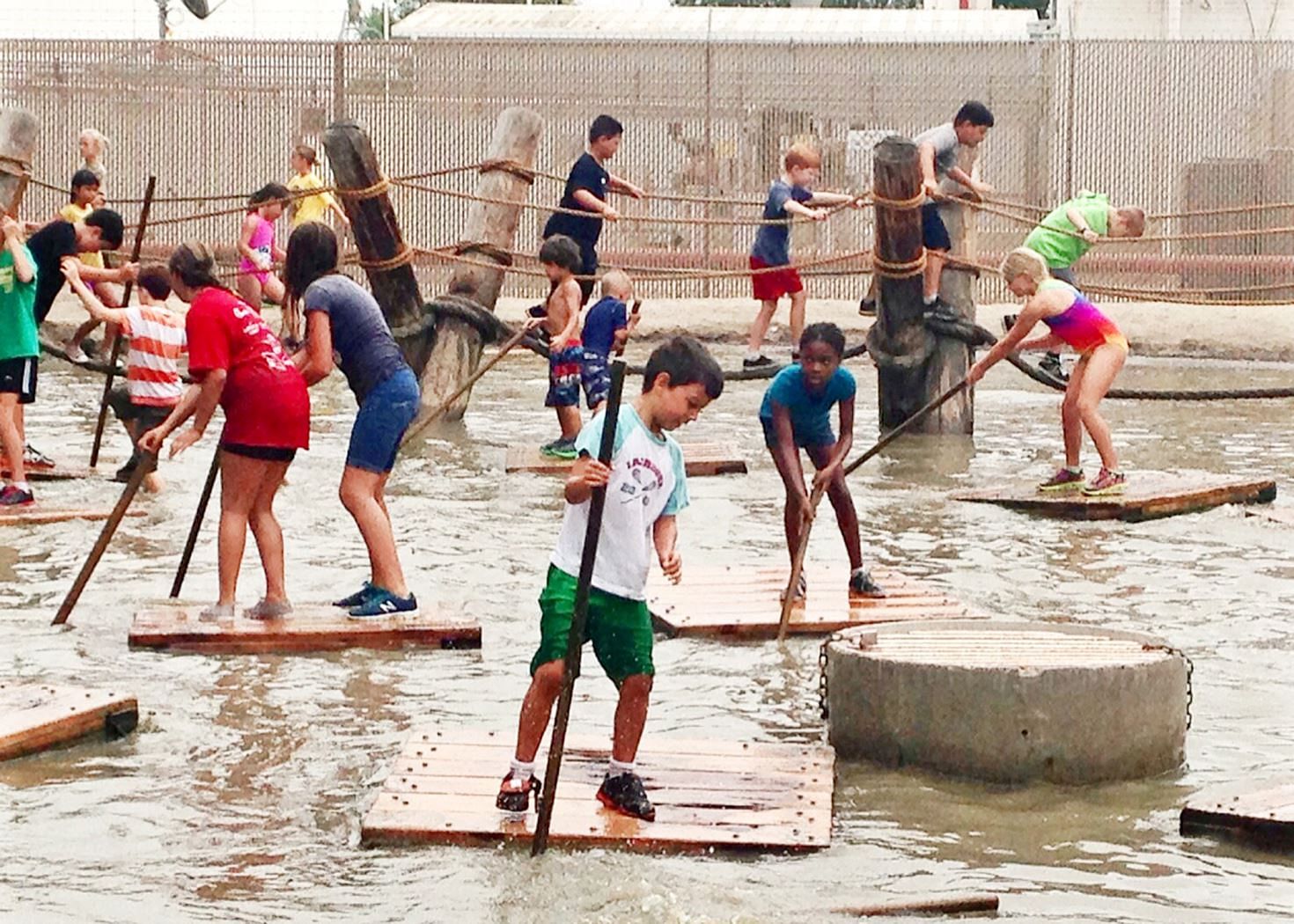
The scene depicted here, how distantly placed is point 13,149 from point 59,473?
3.00 meters

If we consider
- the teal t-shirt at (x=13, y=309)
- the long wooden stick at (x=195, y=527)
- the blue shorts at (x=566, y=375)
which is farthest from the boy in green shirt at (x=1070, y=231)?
the long wooden stick at (x=195, y=527)

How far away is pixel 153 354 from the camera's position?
1145 cm

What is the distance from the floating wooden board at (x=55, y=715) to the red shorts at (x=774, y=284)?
8.96m

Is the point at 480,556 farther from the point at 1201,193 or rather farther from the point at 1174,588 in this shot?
the point at 1201,193

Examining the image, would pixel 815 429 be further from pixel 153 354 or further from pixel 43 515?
pixel 153 354

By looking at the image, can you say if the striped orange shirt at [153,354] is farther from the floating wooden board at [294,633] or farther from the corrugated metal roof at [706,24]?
the corrugated metal roof at [706,24]

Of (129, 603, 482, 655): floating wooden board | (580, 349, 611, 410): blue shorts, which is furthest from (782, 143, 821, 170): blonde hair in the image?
(129, 603, 482, 655): floating wooden board

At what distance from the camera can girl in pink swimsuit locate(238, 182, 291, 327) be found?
15414 millimetres

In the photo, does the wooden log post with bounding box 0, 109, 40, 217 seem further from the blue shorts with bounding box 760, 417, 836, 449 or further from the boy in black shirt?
the blue shorts with bounding box 760, 417, 836, 449

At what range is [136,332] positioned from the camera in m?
11.4

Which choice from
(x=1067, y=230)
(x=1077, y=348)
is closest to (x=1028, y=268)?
(x=1077, y=348)

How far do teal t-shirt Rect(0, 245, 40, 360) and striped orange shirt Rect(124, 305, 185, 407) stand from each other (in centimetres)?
50

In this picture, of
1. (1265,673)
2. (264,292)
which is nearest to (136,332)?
(264,292)

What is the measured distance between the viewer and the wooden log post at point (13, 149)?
14.3 m
